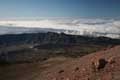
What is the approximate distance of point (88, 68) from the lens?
28.2m

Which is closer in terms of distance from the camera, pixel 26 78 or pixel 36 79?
pixel 36 79

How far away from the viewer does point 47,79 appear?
3089 cm

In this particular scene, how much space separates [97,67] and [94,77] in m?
1.98

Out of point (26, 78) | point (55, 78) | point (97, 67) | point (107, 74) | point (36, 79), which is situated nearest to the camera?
point (107, 74)

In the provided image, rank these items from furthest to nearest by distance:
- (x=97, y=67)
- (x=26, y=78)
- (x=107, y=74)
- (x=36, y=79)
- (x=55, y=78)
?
(x=26, y=78), (x=36, y=79), (x=55, y=78), (x=97, y=67), (x=107, y=74)

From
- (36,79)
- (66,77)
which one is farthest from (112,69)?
(36,79)

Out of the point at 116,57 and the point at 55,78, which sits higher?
the point at 116,57

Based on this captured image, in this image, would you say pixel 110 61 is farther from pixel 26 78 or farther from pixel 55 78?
pixel 26 78

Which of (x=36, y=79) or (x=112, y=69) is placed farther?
(x=36, y=79)

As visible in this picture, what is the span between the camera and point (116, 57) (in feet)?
97.2

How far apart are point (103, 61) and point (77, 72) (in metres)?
3.33

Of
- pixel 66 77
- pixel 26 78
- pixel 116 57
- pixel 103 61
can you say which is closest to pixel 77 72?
pixel 66 77

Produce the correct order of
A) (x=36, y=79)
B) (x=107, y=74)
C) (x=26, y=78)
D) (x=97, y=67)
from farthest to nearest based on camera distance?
(x=26, y=78) → (x=36, y=79) → (x=97, y=67) → (x=107, y=74)

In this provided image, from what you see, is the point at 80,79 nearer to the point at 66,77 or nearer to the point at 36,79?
the point at 66,77
